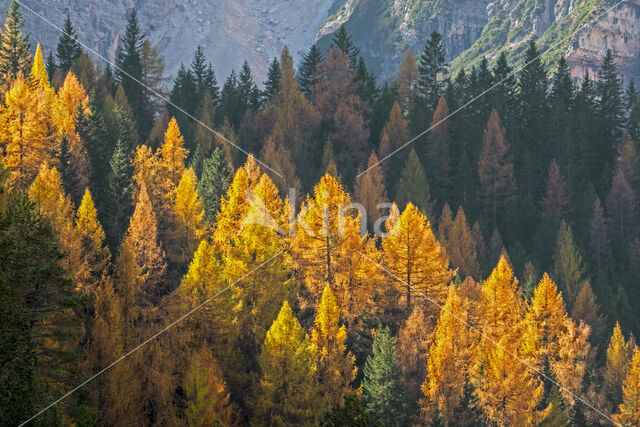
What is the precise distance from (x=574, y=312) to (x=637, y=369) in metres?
12.5

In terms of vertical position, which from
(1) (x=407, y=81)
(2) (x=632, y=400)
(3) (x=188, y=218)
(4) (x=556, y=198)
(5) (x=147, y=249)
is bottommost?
(2) (x=632, y=400)

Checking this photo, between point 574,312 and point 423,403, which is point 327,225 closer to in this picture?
point 423,403

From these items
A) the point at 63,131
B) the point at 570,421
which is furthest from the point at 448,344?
the point at 63,131

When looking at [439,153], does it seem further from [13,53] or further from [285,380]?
[13,53]

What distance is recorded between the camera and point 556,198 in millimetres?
85062

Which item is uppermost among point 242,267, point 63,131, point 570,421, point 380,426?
point 63,131

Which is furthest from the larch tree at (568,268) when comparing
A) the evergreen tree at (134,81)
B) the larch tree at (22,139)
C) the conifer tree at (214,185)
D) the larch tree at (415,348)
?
the larch tree at (22,139)

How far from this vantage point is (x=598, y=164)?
93.6 meters

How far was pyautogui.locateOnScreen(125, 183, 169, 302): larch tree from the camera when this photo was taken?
4397cm

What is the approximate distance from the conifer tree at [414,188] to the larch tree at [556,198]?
19.8m

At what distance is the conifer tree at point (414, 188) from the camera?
70062mm

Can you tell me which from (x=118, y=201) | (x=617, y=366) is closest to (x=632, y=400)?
(x=617, y=366)

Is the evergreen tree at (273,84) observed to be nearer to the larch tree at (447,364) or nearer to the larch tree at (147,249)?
the larch tree at (147,249)

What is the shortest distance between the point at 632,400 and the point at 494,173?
116 feet
